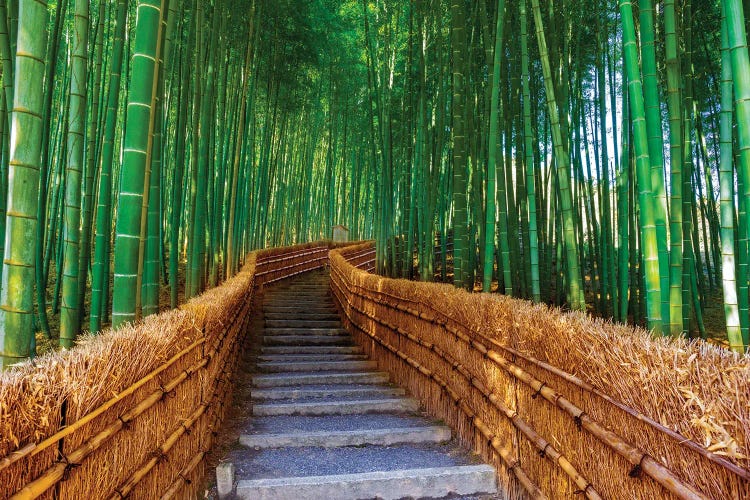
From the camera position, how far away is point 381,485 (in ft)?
6.60

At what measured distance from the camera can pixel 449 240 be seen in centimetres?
977

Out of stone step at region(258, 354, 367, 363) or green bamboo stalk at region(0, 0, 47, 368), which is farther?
stone step at region(258, 354, 367, 363)

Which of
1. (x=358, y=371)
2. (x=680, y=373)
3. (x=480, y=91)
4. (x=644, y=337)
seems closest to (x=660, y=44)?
(x=480, y=91)

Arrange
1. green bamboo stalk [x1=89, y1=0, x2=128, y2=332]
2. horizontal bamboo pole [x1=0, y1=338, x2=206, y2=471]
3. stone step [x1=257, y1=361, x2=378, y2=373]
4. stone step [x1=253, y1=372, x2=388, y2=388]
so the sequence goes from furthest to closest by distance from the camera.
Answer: stone step [x1=257, y1=361, x2=378, y2=373], stone step [x1=253, y1=372, x2=388, y2=388], green bamboo stalk [x1=89, y1=0, x2=128, y2=332], horizontal bamboo pole [x1=0, y1=338, x2=206, y2=471]

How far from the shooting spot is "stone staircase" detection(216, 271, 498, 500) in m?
2.01

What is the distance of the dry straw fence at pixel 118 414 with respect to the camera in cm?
96

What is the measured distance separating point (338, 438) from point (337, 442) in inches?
0.8

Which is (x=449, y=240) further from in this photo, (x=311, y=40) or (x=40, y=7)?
(x=40, y=7)

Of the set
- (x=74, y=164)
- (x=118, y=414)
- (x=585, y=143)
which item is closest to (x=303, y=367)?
(x=74, y=164)

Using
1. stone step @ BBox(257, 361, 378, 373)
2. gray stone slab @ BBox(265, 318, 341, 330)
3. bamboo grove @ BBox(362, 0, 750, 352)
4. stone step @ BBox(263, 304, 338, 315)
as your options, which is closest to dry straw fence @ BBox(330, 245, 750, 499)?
bamboo grove @ BBox(362, 0, 750, 352)

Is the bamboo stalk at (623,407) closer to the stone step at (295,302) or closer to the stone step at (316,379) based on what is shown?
the stone step at (316,379)

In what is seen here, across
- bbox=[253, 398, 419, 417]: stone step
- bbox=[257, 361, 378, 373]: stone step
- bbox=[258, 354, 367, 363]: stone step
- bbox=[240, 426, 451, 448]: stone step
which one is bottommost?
bbox=[240, 426, 451, 448]: stone step

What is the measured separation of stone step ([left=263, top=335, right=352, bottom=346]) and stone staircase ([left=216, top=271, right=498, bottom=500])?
283 mm

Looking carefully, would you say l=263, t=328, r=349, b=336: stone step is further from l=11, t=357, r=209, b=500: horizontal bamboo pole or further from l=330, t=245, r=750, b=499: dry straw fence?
l=11, t=357, r=209, b=500: horizontal bamboo pole
